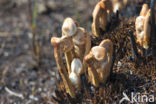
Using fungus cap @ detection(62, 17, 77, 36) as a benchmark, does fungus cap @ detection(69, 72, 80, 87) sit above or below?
below

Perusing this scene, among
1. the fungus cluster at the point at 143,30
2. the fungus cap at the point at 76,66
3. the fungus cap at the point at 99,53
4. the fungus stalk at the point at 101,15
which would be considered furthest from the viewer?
the fungus stalk at the point at 101,15


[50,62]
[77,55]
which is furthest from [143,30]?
[50,62]

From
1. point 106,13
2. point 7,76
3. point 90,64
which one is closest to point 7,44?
point 7,76

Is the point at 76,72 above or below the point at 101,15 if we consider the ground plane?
below

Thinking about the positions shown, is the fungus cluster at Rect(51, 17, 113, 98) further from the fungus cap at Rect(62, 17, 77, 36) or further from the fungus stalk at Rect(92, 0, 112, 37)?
the fungus stalk at Rect(92, 0, 112, 37)

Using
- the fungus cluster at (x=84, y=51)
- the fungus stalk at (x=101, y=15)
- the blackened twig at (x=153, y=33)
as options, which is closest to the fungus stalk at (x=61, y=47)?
the fungus cluster at (x=84, y=51)

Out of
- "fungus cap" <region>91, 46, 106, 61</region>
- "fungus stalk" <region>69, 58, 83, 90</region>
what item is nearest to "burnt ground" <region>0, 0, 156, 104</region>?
"fungus stalk" <region>69, 58, 83, 90</region>

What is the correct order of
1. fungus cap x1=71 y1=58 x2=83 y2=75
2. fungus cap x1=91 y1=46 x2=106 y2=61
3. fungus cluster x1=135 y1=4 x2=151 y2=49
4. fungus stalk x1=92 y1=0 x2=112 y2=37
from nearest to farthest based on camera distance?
fungus cap x1=91 y1=46 x2=106 y2=61 < fungus cluster x1=135 y1=4 x2=151 y2=49 < fungus cap x1=71 y1=58 x2=83 y2=75 < fungus stalk x1=92 y1=0 x2=112 y2=37

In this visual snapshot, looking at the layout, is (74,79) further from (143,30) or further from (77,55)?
(143,30)

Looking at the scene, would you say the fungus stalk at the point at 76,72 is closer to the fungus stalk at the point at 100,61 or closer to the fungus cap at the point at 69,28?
the fungus stalk at the point at 100,61

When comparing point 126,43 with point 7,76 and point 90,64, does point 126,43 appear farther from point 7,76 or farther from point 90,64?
point 7,76
